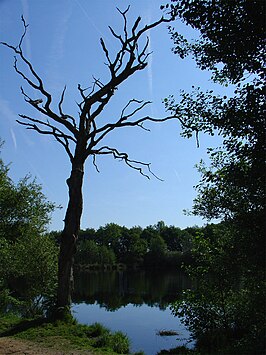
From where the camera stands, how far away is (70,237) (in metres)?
12.4

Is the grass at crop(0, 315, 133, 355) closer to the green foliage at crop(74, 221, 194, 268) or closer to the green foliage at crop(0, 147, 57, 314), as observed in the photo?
the green foliage at crop(0, 147, 57, 314)

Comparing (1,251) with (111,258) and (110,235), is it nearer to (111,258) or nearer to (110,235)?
(111,258)

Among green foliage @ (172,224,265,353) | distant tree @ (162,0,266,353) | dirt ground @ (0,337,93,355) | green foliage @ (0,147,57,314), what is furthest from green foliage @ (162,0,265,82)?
green foliage @ (0,147,57,314)

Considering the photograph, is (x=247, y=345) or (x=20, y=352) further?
(x=20, y=352)

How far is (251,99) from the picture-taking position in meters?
4.19

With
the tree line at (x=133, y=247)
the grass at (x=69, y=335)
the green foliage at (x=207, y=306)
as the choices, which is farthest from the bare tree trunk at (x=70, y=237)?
the tree line at (x=133, y=247)

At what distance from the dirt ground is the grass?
271 mm

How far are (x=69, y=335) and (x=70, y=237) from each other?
3156 mm

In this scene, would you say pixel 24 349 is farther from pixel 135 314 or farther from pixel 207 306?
pixel 135 314

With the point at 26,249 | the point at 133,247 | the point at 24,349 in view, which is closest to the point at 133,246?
the point at 133,247

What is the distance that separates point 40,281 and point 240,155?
14.6 meters

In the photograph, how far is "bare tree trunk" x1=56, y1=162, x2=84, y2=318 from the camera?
1227 centimetres

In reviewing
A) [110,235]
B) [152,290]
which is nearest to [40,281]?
[152,290]

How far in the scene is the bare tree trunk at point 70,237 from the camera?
12.3 meters
